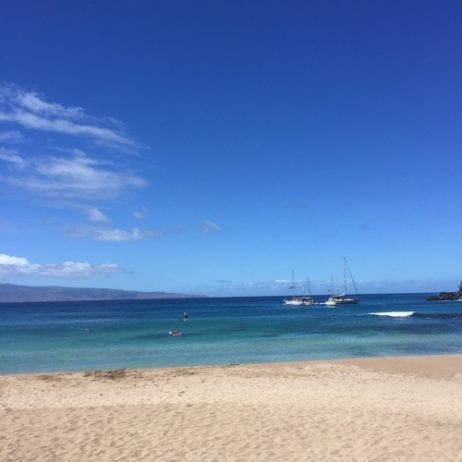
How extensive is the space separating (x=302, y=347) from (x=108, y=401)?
18488 mm

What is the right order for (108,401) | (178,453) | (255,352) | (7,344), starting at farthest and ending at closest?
(7,344) < (255,352) < (108,401) < (178,453)

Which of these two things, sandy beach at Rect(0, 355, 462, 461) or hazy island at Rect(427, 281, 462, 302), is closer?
sandy beach at Rect(0, 355, 462, 461)

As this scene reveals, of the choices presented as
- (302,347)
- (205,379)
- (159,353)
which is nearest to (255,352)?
(302,347)

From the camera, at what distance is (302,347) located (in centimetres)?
3003

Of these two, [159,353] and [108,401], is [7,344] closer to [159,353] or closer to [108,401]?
[159,353]

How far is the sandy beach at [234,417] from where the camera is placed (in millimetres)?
8719

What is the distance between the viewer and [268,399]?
13469mm

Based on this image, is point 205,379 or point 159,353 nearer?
point 205,379

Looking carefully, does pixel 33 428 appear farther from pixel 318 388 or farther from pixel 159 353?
pixel 159 353

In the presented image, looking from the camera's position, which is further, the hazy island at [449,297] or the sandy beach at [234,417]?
the hazy island at [449,297]

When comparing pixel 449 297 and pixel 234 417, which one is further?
pixel 449 297

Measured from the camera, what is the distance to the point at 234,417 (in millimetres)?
11070

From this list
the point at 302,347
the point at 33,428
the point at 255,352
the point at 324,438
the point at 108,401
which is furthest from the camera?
the point at 302,347

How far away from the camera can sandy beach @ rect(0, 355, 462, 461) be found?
872cm
